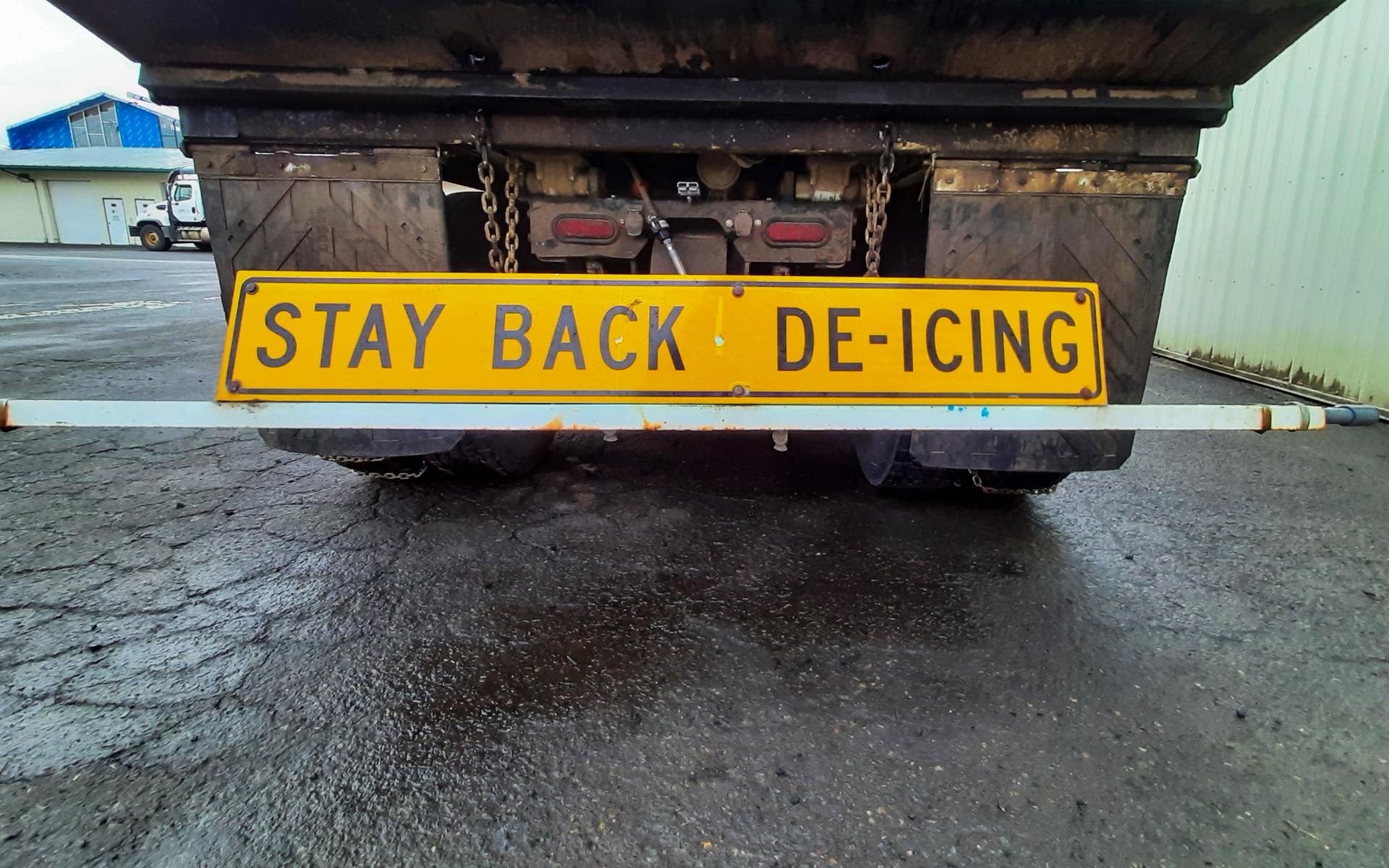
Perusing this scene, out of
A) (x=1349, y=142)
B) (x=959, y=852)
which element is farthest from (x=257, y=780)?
(x=1349, y=142)

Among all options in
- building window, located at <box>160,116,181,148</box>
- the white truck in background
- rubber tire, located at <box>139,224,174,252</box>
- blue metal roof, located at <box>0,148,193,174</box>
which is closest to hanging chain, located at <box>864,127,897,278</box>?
the white truck in background

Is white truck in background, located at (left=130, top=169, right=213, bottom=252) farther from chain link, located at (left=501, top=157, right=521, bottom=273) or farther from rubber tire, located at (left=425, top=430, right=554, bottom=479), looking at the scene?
chain link, located at (left=501, top=157, right=521, bottom=273)

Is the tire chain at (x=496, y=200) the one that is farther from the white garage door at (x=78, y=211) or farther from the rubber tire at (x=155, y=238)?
the white garage door at (x=78, y=211)

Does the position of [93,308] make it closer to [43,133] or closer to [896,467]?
[896,467]

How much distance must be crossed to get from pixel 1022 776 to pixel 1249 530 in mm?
1844

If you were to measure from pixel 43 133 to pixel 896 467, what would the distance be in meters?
46.2

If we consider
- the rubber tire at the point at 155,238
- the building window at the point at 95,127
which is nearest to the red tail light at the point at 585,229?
the rubber tire at the point at 155,238

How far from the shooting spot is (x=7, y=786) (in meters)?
1.34

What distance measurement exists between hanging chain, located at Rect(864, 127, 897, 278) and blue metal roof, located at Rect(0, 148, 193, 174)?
31.3m

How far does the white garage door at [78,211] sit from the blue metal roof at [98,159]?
1.04m

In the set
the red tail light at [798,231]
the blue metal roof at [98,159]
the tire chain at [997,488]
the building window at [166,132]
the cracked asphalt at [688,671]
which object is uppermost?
the building window at [166,132]

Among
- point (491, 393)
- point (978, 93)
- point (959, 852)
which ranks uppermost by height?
point (978, 93)

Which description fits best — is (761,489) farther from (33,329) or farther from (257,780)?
(33,329)

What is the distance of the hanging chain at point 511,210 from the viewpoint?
1.86 meters
